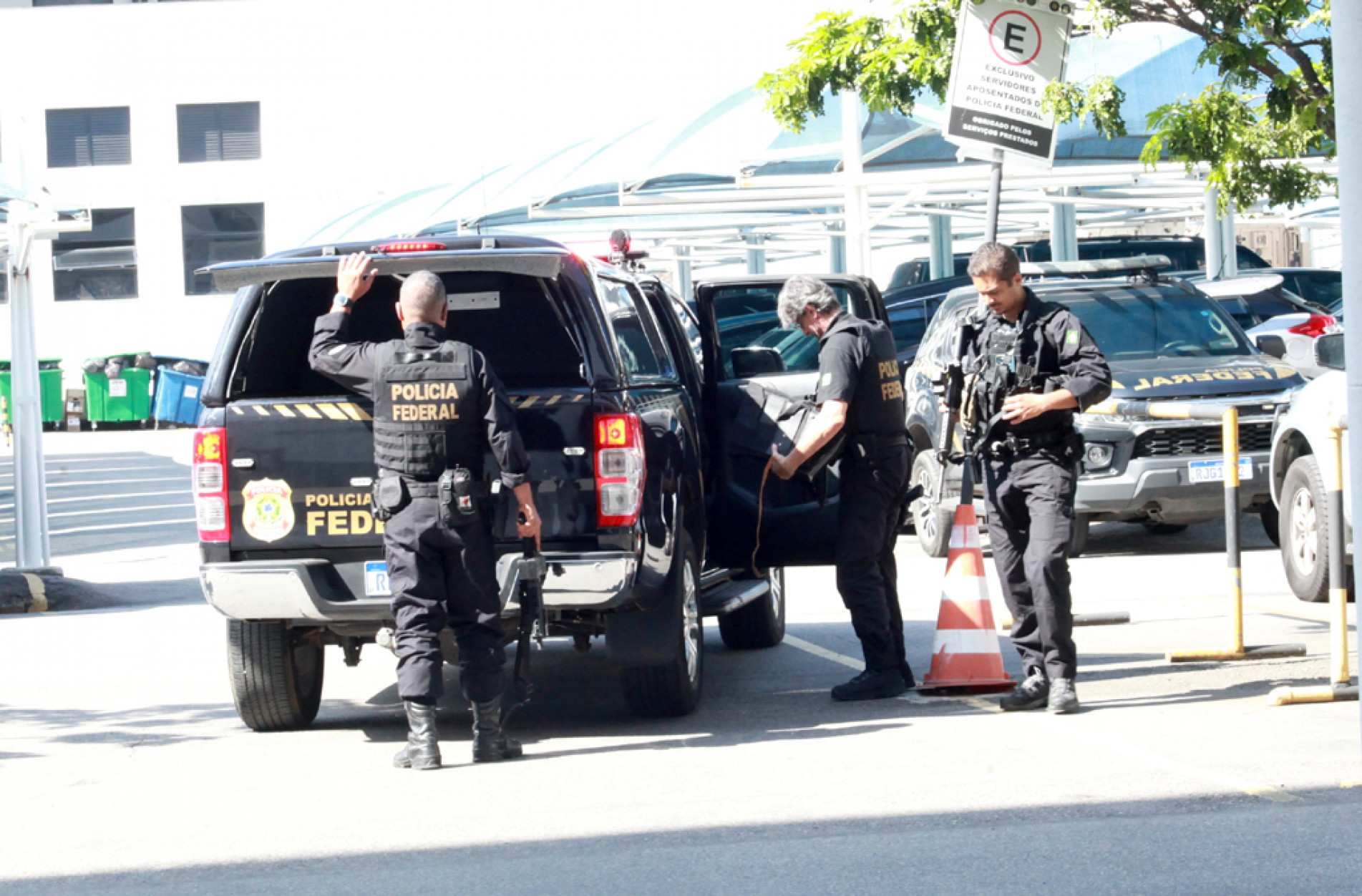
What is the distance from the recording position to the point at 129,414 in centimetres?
3816

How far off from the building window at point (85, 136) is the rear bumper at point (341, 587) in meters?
39.0

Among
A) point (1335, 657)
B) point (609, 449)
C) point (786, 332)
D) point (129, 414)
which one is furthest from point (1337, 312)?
point (129, 414)

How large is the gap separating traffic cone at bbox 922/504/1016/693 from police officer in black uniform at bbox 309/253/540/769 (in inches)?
88.0

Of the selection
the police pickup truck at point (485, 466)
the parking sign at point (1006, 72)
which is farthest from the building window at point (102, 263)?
the police pickup truck at point (485, 466)

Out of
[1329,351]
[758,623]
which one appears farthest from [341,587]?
[1329,351]

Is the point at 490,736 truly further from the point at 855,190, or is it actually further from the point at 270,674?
the point at 855,190

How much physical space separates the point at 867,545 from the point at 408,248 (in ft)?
8.10

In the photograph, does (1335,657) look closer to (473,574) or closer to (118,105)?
(473,574)

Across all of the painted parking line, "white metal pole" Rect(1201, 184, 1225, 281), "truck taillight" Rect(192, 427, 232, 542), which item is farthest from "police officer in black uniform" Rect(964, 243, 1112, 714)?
"white metal pole" Rect(1201, 184, 1225, 281)

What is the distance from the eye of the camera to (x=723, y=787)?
19.8ft

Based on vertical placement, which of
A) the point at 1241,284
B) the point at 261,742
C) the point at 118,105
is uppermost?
the point at 118,105

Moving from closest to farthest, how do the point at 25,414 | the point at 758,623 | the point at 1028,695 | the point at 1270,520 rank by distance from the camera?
1. the point at 1028,695
2. the point at 758,623
3. the point at 1270,520
4. the point at 25,414

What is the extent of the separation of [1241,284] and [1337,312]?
2.88 metres

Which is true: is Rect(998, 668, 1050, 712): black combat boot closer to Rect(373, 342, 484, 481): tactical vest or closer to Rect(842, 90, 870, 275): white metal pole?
Rect(373, 342, 484, 481): tactical vest
